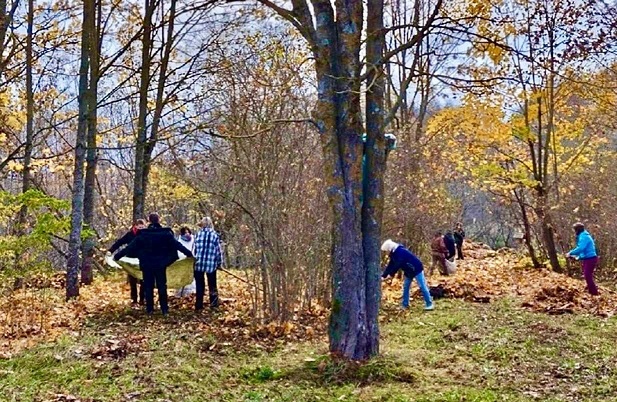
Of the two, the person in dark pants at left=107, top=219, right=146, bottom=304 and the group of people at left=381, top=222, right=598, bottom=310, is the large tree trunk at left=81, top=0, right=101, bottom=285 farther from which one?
the group of people at left=381, top=222, right=598, bottom=310

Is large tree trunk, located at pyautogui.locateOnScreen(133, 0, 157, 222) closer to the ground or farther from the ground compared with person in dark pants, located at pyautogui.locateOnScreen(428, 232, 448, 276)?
farther from the ground

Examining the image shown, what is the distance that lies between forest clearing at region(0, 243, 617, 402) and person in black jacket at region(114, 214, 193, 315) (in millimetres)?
467

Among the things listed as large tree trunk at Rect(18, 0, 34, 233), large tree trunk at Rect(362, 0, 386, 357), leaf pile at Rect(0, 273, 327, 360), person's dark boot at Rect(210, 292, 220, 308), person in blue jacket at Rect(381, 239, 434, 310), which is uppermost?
large tree trunk at Rect(18, 0, 34, 233)

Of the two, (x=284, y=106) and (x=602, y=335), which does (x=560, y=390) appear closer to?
(x=602, y=335)

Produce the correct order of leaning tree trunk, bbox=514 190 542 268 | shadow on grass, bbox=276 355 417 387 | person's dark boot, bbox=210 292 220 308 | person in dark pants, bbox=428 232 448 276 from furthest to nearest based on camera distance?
leaning tree trunk, bbox=514 190 542 268
person in dark pants, bbox=428 232 448 276
person's dark boot, bbox=210 292 220 308
shadow on grass, bbox=276 355 417 387

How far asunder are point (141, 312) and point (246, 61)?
4.73 m

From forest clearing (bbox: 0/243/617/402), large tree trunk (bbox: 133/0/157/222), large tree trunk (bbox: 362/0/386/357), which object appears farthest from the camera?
large tree trunk (bbox: 133/0/157/222)

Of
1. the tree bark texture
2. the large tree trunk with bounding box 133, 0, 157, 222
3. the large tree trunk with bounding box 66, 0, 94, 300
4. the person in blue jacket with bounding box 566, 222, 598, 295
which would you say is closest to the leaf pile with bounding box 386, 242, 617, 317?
the person in blue jacket with bounding box 566, 222, 598, 295

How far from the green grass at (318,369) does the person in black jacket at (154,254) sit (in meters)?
1.16

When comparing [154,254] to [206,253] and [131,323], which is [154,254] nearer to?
[206,253]

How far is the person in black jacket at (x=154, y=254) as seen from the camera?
11.3 meters

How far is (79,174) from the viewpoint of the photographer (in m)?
13.1

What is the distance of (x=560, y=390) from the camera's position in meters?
7.25

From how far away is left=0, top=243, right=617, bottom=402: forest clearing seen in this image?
23.2 ft
